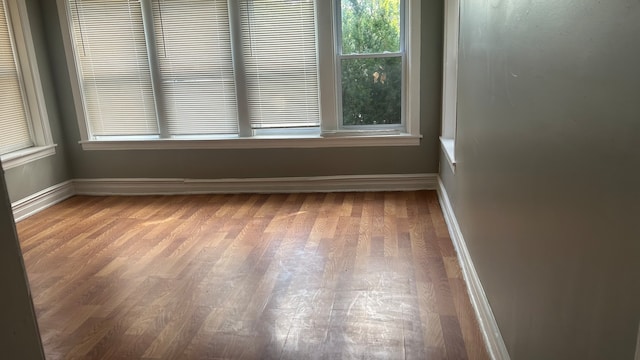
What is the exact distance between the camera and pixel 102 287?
2.84 meters

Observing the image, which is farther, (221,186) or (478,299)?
(221,186)

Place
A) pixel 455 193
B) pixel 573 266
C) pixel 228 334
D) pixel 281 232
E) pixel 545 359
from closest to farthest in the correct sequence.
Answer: pixel 573 266
pixel 545 359
pixel 228 334
pixel 455 193
pixel 281 232

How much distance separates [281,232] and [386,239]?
0.79m

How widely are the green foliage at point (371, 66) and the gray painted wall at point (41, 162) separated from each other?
9.19ft

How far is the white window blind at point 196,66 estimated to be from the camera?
14.3 ft

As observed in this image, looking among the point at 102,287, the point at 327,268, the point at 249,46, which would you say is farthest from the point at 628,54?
the point at 249,46

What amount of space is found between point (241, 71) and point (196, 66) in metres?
0.43

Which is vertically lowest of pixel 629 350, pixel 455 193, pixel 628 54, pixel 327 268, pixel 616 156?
pixel 327 268

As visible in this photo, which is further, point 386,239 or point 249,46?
point 249,46

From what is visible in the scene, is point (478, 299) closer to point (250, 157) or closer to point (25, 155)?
point (250, 157)

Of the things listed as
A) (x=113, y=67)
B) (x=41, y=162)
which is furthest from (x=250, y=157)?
(x=41, y=162)

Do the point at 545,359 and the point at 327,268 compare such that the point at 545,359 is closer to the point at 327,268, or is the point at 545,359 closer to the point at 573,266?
the point at 573,266

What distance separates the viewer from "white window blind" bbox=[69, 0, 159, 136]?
4.45 meters

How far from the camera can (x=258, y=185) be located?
4695 mm
